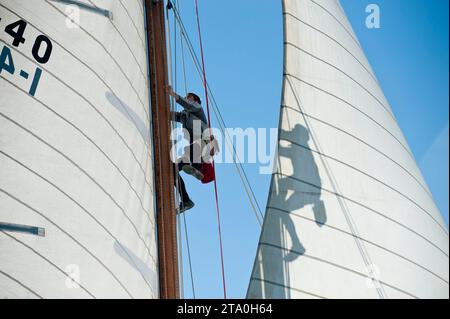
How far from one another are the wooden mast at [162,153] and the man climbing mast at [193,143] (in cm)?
15

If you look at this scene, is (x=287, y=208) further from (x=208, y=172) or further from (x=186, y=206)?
(x=186, y=206)

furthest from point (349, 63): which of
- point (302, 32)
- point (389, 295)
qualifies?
point (389, 295)

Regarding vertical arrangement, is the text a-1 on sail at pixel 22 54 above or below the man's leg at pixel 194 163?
above

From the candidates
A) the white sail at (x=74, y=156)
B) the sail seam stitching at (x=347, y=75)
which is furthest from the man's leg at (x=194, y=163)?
the sail seam stitching at (x=347, y=75)

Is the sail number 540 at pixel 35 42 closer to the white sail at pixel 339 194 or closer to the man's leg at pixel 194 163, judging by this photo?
the man's leg at pixel 194 163

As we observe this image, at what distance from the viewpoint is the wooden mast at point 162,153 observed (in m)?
8.04

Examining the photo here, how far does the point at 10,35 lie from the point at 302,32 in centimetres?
225

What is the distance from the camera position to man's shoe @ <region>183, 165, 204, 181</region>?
347 inches

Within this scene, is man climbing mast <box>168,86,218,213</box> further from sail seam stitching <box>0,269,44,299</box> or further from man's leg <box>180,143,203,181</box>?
sail seam stitching <box>0,269,44,299</box>

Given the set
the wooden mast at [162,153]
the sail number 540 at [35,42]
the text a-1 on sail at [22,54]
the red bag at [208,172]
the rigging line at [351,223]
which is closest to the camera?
the rigging line at [351,223]

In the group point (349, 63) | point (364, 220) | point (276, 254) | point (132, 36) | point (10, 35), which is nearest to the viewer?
point (276, 254)

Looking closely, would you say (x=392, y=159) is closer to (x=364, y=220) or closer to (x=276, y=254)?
(x=364, y=220)

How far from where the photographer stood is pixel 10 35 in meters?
7.59

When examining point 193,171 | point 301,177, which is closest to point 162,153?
point 193,171
